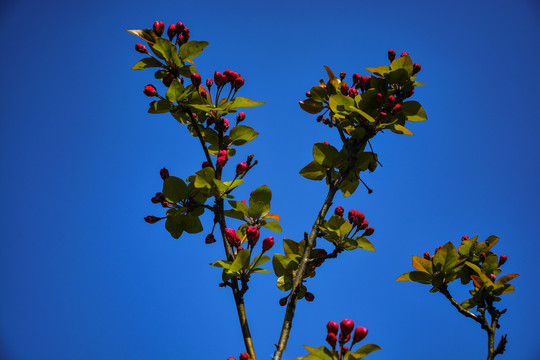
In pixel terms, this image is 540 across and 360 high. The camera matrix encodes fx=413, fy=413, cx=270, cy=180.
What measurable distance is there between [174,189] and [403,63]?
1.39 metres

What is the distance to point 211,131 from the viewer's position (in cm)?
226

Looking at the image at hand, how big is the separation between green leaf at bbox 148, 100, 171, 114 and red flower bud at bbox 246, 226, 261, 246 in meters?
0.75

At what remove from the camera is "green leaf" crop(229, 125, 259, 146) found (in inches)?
85.6

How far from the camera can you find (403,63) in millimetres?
2238

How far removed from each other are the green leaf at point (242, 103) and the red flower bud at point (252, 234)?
0.62 metres

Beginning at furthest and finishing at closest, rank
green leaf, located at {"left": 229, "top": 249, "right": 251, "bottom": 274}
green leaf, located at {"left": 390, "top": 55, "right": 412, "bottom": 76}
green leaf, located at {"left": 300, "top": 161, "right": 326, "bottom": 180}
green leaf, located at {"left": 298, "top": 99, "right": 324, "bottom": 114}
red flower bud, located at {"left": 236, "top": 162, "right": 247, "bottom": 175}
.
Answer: green leaf, located at {"left": 298, "top": 99, "right": 324, "bottom": 114}
green leaf, located at {"left": 300, "top": 161, "right": 326, "bottom": 180}
green leaf, located at {"left": 390, "top": 55, "right": 412, "bottom": 76}
red flower bud, located at {"left": 236, "top": 162, "right": 247, "bottom": 175}
green leaf, located at {"left": 229, "top": 249, "right": 251, "bottom": 274}

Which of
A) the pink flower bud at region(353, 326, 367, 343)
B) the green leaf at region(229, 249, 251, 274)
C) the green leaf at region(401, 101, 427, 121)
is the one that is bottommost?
the pink flower bud at region(353, 326, 367, 343)

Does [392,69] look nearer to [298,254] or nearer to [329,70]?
[329,70]

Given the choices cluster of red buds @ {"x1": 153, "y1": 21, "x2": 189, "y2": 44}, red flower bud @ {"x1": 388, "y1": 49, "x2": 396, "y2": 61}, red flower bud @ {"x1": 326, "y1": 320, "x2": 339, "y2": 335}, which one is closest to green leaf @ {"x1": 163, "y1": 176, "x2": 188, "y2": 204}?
cluster of red buds @ {"x1": 153, "y1": 21, "x2": 189, "y2": 44}

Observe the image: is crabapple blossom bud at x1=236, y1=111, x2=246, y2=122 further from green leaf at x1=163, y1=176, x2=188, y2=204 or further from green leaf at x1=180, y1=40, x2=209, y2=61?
green leaf at x1=163, y1=176, x2=188, y2=204

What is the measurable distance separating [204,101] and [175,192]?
19.2 inches

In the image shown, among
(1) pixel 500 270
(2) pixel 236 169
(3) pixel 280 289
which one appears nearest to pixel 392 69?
(2) pixel 236 169

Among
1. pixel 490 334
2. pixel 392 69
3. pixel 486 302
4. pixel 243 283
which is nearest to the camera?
pixel 243 283


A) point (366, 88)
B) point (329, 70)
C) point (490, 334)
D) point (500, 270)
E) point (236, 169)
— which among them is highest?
point (329, 70)
